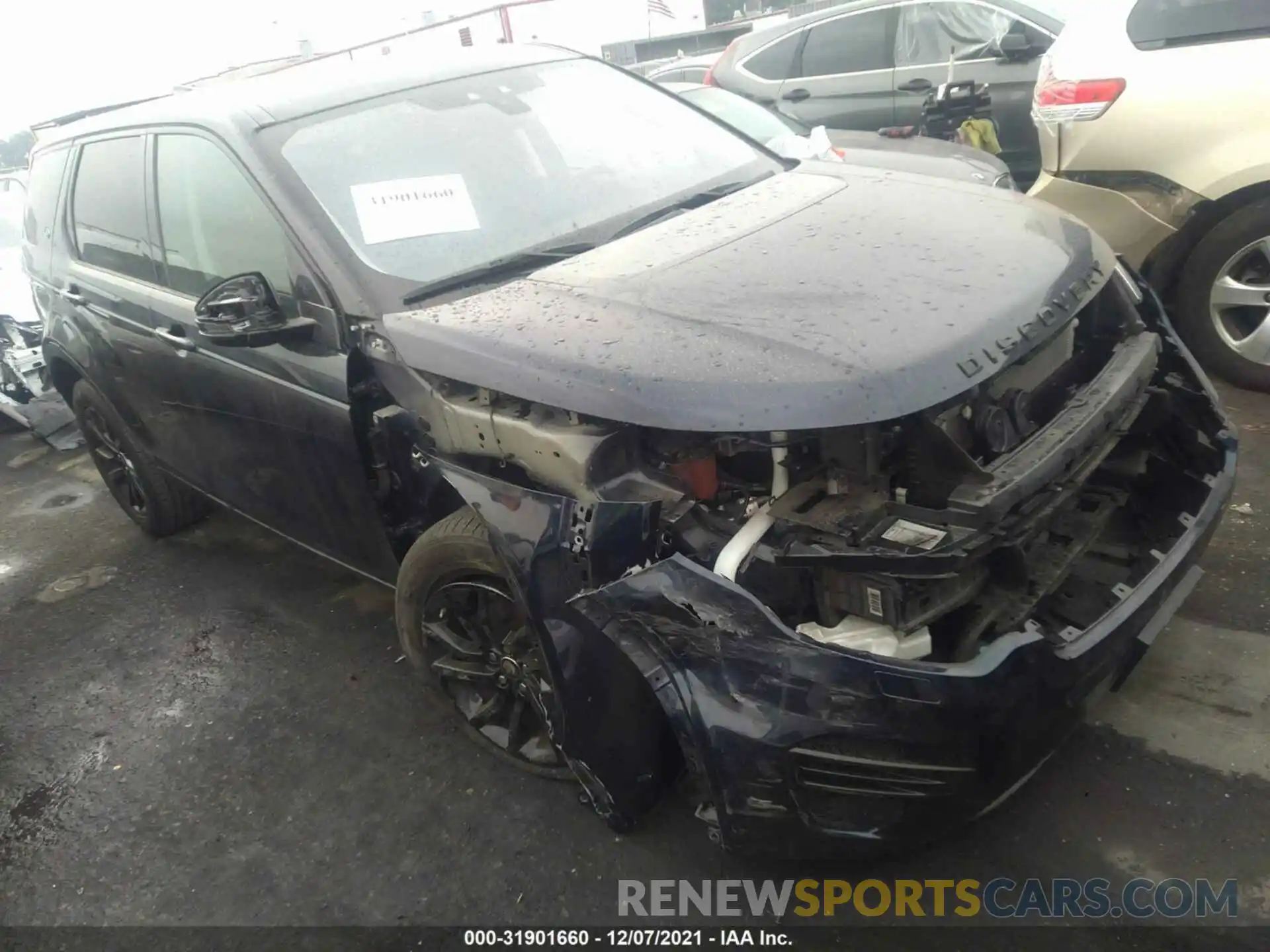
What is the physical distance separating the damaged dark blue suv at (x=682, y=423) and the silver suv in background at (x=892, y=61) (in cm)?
344

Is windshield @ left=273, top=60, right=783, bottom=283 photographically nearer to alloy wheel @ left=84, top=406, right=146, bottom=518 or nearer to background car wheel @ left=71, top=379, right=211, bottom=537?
background car wheel @ left=71, top=379, right=211, bottom=537

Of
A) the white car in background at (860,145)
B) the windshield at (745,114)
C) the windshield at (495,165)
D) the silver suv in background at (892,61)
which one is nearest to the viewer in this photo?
the windshield at (495,165)

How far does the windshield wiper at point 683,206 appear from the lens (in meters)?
2.59

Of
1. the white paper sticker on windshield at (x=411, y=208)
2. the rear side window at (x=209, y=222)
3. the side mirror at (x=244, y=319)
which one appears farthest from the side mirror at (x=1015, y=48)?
the side mirror at (x=244, y=319)

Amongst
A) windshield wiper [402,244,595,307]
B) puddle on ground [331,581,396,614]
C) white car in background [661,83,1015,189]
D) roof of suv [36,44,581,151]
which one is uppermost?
roof of suv [36,44,581,151]

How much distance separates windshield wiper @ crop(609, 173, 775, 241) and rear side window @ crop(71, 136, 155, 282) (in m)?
1.69

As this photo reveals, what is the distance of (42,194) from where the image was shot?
391 centimetres

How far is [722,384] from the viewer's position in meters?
1.71

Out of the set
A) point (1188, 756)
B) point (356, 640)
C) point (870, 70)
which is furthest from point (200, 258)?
point (870, 70)

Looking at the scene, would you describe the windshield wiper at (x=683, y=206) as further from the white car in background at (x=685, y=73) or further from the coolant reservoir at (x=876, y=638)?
the white car in background at (x=685, y=73)

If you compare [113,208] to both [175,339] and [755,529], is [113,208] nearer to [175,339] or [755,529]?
[175,339]

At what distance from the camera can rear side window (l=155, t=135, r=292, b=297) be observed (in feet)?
8.24

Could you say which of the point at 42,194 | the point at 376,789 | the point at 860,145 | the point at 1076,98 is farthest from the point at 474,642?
the point at 860,145

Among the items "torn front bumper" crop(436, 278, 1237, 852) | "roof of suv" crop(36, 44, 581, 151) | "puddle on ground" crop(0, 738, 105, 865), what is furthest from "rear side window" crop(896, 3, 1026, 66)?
"puddle on ground" crop(0, 738, 105, 865)
